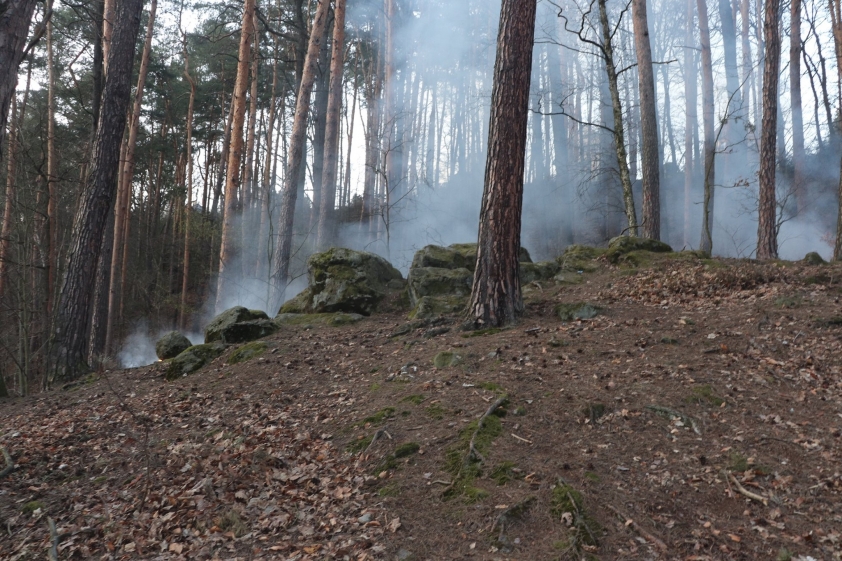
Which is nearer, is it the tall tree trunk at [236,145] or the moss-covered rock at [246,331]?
the moss-covered rock at [246,331]

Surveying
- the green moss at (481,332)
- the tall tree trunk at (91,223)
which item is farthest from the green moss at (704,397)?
the tall tree trunk at (91,223)

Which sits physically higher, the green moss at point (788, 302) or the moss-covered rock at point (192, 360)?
the green moss at point (788, 302)

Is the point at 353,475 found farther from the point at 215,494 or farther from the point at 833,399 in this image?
the point at 833,399

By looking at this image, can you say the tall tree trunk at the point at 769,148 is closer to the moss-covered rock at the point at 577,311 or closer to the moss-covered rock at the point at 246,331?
the moss-covered rock at the point at 577,311

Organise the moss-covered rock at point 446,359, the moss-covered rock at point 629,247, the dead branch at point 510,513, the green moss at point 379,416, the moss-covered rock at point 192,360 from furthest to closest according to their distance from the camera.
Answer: the moss-covered rock at point 629,247, the moss-covered rock at point 192,360, the moss-covered rock at point 446,359, the green moss at point 379,416, the dead branch at point 510,513

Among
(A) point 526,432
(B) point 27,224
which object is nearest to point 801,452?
(A) point 526,432

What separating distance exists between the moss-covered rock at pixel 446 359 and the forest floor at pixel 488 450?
34 mm

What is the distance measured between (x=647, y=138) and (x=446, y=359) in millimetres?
8136

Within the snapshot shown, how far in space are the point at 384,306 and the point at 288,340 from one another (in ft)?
7.18

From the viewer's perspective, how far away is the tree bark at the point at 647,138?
37.3ft

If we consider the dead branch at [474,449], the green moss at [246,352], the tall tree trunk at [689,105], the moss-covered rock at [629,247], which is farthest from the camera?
the tall tree trunk at [689,105]

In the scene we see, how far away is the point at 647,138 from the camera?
11727 millimetres

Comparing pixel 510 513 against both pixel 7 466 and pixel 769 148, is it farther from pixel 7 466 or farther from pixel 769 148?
pixel 769 148

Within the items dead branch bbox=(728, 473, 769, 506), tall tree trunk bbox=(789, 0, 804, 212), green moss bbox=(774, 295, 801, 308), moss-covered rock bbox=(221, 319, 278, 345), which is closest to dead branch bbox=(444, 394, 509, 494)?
dead branch bbox=(728, 473, 769, 506)
